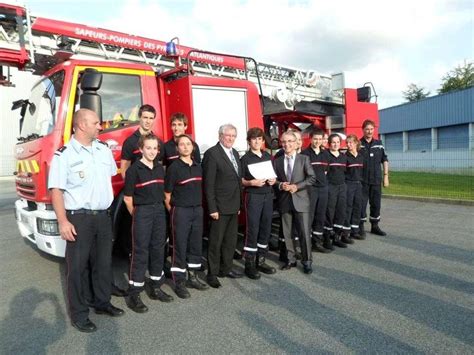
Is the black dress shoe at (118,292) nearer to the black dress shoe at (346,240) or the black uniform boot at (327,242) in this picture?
the black uniform boot at (327,242)

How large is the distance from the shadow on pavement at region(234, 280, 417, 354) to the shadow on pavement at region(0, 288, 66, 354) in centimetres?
164

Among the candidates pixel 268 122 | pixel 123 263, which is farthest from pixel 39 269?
pixel 268 122

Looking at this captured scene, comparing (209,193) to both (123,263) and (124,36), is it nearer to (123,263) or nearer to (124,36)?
(123,263)

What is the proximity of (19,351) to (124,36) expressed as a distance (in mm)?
3896

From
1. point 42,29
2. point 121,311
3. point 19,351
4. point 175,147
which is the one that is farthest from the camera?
point 42,29

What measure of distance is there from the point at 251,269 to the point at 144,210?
1.56 meters

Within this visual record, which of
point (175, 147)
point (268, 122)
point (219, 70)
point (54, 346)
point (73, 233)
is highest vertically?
point (219, 70)

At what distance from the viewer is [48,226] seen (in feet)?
13.3

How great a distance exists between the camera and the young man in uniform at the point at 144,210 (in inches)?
145

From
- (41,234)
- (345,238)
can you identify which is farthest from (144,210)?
(345,238)

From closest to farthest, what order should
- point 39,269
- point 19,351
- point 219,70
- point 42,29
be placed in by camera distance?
point 19,351
point 42,29
point 39,269
point 219,70

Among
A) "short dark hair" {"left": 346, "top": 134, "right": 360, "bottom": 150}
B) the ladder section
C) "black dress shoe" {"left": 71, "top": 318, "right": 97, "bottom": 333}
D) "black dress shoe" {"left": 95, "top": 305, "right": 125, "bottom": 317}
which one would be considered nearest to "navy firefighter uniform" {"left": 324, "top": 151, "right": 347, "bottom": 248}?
"short dark hair" {"left": 346, "top": 134, "right": 360, "bottom": 150}

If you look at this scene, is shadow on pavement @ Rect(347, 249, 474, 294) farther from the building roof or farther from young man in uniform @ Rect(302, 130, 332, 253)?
the building roof

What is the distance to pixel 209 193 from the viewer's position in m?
4.16
